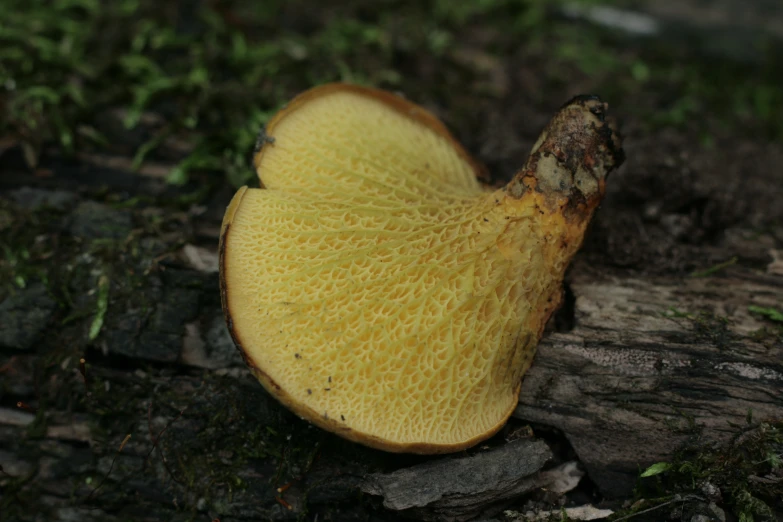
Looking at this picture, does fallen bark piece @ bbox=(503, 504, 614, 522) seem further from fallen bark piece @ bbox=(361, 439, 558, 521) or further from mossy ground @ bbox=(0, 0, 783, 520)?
mossy ground @ bbox=(0, 0, 783, 520)

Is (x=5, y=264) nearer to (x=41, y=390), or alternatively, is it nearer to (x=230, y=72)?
(x=41, y=390)

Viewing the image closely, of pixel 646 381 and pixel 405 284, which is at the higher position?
pixel 405 284

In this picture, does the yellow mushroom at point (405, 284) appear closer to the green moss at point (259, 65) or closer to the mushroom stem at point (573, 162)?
the mushroom stem at point (573, 162)

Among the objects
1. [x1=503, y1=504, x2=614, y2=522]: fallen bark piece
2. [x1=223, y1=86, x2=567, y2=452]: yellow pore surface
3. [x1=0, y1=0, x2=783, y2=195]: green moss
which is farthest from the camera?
[x1=0, y1=0, x2=783, y2=195]: green moss

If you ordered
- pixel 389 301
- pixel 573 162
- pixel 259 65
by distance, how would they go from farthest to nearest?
pixel 259 65 → pixel 573 162 → pixel 389 301

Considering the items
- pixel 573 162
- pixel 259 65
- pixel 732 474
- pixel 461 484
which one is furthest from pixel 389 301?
pixel 259 65

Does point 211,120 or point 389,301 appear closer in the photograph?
point 389,301

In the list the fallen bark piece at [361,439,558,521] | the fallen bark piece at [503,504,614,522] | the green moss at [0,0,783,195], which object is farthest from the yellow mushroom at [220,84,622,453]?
the green moss at [0,0,783,195]

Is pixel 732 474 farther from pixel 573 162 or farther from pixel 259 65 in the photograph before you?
pixel 259 65

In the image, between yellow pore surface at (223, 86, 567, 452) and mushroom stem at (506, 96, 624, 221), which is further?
mushroom stem at (506, 96, 624, 221)
